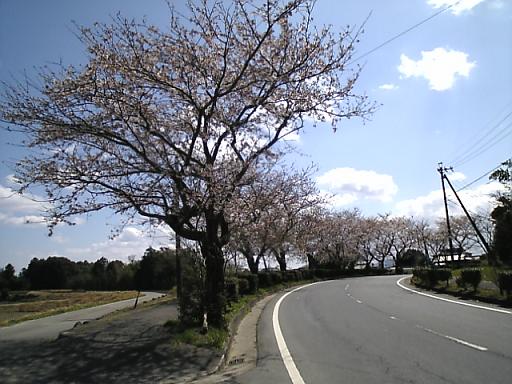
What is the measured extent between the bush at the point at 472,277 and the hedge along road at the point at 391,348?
5.58 meters

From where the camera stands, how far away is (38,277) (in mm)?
92750

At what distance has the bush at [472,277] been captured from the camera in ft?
71.6

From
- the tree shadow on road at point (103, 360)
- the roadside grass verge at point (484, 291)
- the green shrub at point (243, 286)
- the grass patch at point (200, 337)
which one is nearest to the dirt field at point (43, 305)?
the green shrub at point (243, 286)

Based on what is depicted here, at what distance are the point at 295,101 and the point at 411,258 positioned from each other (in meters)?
88.1

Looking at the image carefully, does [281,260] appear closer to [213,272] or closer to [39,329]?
[39,329]

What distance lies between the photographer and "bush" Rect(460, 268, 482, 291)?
2183 centimetres

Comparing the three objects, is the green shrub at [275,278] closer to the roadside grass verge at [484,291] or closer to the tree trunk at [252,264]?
the tree trunk at [252,264]

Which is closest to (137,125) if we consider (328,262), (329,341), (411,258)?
(329,341)

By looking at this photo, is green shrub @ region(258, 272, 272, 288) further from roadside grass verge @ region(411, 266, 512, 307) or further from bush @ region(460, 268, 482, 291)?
bush @ region(460, 268, 482, 291)

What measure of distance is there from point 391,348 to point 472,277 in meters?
14.1

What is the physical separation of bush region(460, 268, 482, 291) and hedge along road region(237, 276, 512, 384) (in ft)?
18.3

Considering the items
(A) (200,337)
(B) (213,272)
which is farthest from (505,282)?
(A) (200,337)

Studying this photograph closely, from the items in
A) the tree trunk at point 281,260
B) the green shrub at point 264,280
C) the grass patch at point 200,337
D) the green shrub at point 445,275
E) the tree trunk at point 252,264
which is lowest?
the grass patch at point 200,337

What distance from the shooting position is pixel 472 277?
2206cm
